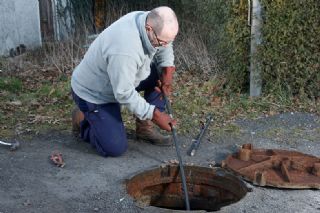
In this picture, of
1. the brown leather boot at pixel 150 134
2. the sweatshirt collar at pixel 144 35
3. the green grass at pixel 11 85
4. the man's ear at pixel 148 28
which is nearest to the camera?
the man's ear at pixel 148 28

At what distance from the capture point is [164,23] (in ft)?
13.8

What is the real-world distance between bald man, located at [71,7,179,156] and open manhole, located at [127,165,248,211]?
43cm

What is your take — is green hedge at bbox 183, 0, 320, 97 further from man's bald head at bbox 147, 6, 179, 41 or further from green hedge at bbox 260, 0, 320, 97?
man's bald head at bbox 147, 6, 179, 41

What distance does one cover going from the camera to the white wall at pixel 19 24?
31.6 feet

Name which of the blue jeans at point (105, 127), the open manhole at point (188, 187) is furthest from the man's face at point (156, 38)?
the open manhole at point (188, 187)

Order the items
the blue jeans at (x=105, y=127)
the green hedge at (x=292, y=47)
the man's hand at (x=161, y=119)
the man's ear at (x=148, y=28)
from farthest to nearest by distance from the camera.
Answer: the green hedge at (x=292, y=47)
the blue jeans at (x=105, y=127)
the man's hand at (x=161, y=119)
the man's ear at (x=148, y=28)

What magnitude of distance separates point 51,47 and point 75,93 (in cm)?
455

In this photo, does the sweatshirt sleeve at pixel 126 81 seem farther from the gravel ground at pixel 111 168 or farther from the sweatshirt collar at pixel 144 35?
the gravel ground at pixel 111 168

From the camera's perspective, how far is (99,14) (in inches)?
393

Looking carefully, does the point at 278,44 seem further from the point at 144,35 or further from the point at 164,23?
the point at 164,23

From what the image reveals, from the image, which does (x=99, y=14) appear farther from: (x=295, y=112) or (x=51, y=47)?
(x=295, y=112)

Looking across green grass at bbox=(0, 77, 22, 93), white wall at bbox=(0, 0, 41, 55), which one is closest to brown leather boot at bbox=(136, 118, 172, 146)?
green grass at bbox=(0, 77, 22, 93)

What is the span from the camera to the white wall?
9.62 metres

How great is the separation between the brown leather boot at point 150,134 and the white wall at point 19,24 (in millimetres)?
4775
